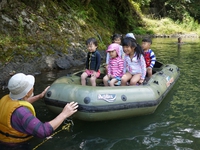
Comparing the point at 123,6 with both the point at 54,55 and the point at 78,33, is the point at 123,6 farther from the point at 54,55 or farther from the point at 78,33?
the point at 54,55

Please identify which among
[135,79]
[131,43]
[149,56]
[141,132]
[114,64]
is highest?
[131,43]

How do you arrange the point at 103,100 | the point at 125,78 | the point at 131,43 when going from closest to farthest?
the point at 103,100 → the point at 131,43 → the point at 125,78

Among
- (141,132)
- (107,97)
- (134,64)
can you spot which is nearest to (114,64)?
(134,64)

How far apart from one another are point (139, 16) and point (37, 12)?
16083 mm

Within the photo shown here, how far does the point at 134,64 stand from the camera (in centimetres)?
455

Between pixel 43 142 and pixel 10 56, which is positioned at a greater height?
pixel 10 56

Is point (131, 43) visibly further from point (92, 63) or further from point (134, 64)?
point (92, 63)

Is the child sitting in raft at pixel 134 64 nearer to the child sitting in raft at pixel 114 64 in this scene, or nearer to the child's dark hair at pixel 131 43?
Result: the child's dark hair at pixel 131 43

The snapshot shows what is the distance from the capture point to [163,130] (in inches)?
146

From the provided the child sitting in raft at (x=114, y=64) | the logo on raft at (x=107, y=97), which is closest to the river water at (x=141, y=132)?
the logo on raft at (x=107, y=97)

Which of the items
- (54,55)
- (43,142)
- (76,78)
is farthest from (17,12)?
(43,142)

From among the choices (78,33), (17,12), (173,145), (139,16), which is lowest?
(173,145)

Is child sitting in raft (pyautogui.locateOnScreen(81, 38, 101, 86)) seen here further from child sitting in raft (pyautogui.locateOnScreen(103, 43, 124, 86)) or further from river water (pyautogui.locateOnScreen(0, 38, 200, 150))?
river water (pyautogui.locateOnScreen(0, 38, 200, 150))

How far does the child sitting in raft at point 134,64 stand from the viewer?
443 centimetres
